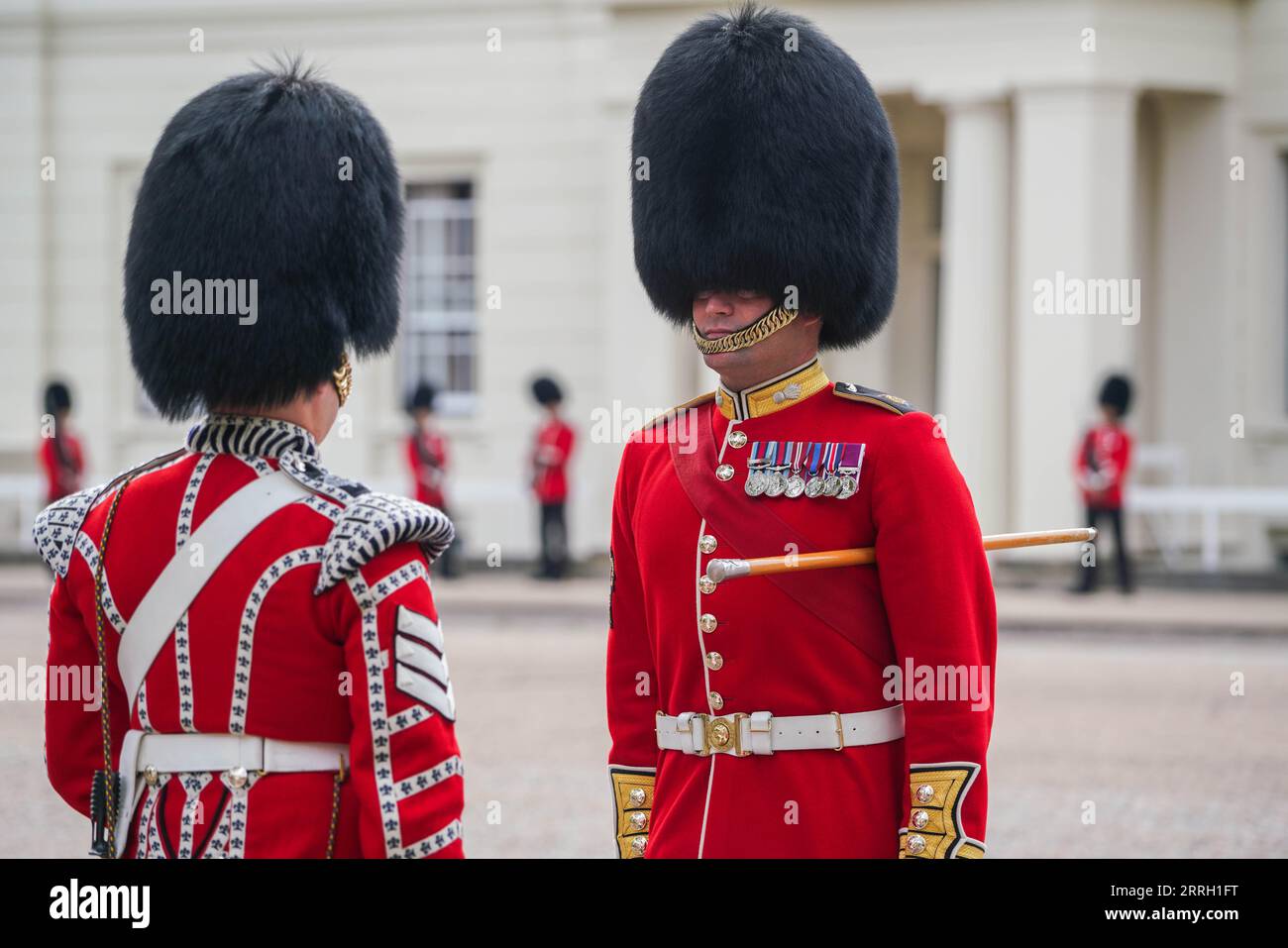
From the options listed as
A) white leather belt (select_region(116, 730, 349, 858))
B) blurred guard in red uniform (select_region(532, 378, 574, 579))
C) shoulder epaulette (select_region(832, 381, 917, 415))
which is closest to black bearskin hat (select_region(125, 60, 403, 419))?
white leather belt (select_region(116, 730, 349, 858))

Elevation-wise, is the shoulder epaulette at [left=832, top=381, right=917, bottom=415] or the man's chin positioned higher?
the man's chin

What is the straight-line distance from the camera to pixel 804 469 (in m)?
2.88

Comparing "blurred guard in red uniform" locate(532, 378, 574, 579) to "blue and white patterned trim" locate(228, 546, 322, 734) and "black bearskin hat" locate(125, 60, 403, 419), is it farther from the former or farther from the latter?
"blue and white patterned trim" locate(228, 546, 322, 734)

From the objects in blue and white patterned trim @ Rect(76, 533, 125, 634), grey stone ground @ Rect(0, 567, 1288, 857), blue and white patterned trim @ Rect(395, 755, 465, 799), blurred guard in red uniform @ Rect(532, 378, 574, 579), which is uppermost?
blue and white patterned trim @ Rect(76, 533, 125, 634)

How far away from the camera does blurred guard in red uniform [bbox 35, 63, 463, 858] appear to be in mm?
2463

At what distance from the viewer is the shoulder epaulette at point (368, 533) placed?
2463 mm

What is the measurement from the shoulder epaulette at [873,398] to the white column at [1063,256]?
12.6m

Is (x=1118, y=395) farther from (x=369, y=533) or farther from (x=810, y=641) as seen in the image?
(x=369, y=533)

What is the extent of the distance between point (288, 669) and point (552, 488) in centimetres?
1400

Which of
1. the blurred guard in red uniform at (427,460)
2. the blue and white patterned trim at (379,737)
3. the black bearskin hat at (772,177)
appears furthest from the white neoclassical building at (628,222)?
the blue and white patterned trim at (379,737)

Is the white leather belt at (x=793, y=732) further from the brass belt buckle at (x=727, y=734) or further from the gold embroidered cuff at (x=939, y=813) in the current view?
the gold embroidered cuff at (x=939, y=813)

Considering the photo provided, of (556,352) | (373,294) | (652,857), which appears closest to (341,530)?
(373,294)

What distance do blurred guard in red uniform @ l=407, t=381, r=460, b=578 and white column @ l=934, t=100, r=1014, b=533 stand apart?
164 inches

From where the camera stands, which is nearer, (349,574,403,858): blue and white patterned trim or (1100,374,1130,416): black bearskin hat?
(349,574,403,858): blue and white patterned trim
